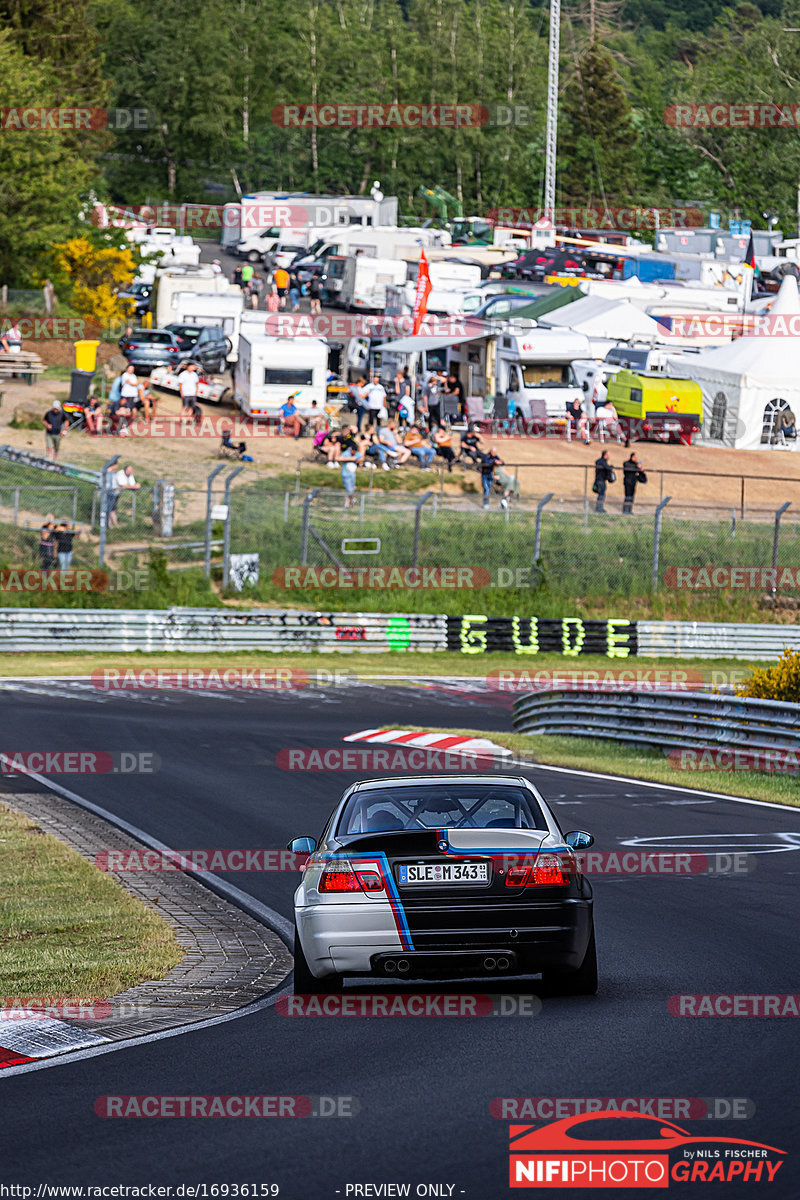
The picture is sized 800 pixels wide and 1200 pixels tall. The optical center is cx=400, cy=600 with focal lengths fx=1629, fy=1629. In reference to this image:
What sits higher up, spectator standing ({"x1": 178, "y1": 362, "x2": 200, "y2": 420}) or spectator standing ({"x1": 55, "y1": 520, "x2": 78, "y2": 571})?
spectator standing ({"x1": 178, "y1": 362, "x2": 200, "y2": 420})

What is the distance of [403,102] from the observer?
12150 centimetres

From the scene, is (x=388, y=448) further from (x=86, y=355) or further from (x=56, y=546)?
(x=56, y=546)

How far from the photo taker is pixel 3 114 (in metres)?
58.8

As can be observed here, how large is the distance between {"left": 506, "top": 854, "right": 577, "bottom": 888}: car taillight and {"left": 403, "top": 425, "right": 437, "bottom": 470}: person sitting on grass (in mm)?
35361

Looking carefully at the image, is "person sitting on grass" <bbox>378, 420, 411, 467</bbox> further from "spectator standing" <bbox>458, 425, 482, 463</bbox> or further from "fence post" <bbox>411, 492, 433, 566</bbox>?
"fence post" <bbox>411, 492, 433, 566</bbox>

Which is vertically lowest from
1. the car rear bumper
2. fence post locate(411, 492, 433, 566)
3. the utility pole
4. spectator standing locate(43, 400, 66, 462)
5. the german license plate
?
fence post locate(411, 492, 433, 566)

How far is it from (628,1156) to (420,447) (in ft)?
127

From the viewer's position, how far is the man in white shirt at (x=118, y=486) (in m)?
33.4

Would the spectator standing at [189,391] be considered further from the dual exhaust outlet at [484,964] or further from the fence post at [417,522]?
the dual exhaust outlet at [484,964]

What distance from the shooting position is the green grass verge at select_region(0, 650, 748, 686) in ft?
99.9

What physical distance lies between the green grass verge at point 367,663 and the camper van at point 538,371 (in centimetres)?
1704

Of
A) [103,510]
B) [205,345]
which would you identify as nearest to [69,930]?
[103,510]

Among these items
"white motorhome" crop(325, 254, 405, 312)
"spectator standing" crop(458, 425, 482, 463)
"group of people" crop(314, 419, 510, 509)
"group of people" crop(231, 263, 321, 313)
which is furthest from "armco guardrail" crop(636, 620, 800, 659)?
"white motorhome" crop(325, 254, 405, 312)

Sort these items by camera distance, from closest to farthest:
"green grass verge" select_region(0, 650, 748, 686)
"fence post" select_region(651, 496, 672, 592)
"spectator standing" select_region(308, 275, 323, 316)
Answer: "green grass verge" select_region(0, 650, 748, 686), "fence post" select_region(651, 496, 672, 592), "spectator standing" select_region(308, 275, 323, 316)
